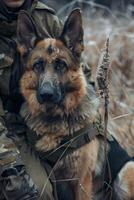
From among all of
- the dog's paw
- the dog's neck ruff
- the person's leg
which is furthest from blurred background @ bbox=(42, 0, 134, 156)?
the person's leg

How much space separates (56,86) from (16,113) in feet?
1.96

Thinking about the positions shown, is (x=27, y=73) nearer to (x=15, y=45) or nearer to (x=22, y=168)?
(x=15, y=45)

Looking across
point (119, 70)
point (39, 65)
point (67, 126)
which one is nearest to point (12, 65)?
point (39, 65)

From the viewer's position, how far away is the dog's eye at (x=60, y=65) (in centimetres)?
482

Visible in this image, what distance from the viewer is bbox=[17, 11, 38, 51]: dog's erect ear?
477cm

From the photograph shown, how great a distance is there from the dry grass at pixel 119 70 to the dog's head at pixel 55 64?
0.30m

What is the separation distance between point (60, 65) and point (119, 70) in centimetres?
315

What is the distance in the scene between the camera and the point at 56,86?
469 cm

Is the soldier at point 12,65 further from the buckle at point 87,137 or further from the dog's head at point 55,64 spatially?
the buckle at point 87,137

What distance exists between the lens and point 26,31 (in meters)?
4.89

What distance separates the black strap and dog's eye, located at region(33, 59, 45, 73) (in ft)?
1.87

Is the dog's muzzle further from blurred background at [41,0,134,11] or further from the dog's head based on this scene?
blurred background at [41,0,134,11]

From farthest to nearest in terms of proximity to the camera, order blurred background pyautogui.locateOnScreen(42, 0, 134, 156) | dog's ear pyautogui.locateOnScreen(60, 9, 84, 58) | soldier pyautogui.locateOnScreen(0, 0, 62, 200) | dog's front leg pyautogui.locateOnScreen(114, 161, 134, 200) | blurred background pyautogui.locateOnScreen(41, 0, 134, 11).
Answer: blurred background pyautogui.locateOnScreen(41, 0, 134, 11)
blurred background pyautogui.locateOnScreen(42, 0, 134, 156)
dog's front leg pyautogui.locateOnScreen(114, 161, 134, 200)
dog's ear pyautogui.locateOnScreen(60, 9, 84, 58)
soldier pyautogui.locateOnScreen(0, 0, 62, 200)

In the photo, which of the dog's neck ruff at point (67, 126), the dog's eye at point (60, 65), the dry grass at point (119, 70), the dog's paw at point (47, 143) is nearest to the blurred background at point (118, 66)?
the dry grass at point (119, 70)
